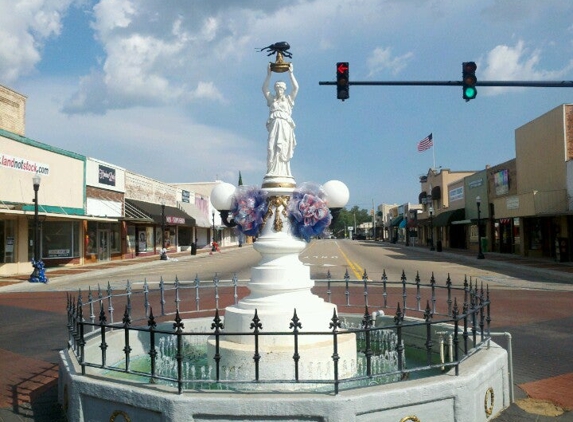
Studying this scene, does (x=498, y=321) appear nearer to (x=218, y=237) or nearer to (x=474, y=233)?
(x=474, y=233)

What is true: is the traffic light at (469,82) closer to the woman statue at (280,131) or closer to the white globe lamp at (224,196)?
the woman statue at (280,131)

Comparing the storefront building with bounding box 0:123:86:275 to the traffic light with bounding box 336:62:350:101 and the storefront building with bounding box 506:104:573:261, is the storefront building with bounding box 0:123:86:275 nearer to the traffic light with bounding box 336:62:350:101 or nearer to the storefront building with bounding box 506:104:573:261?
the traffic light with bounding box 336:62:350:101

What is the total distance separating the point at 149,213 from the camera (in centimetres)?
4622

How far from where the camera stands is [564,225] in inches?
1245

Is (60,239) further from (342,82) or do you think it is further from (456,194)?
(456,194)

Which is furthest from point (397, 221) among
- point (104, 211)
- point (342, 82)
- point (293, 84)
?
point (293, 84)

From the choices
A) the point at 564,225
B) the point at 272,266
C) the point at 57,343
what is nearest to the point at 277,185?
the point at 272,266

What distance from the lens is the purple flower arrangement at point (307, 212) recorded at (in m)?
7.58

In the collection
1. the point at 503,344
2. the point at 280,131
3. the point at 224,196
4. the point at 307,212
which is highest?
the point at 280,131

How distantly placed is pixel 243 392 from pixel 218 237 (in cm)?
7448

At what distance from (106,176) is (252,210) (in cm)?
3588

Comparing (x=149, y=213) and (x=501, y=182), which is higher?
(x=501, y=182)

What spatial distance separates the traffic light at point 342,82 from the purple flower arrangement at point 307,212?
273 inches

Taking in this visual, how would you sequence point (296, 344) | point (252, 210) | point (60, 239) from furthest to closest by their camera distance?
1. point (60, 239)
2. point (252, 210)
3. point (296, 344)
